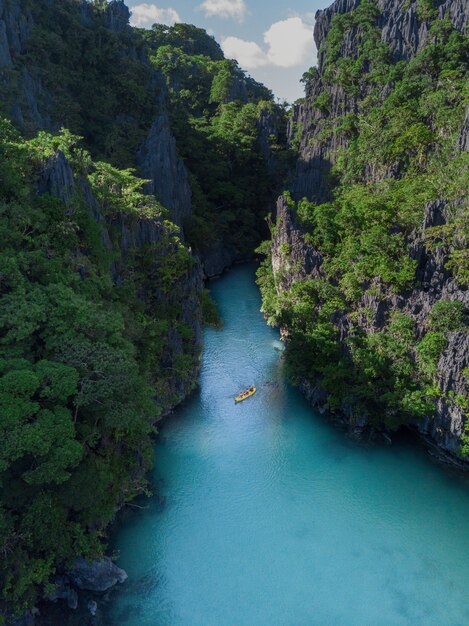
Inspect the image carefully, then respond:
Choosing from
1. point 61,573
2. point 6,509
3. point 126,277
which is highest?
point 126,277

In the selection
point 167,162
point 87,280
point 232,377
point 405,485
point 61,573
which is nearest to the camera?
point 61,573

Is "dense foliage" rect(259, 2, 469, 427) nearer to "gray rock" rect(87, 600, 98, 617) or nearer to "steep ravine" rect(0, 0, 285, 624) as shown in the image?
"steep ravine" rect(0, 0, 285, 624)

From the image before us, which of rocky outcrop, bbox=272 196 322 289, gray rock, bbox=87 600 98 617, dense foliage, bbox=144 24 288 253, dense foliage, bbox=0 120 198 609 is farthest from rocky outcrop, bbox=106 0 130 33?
gray rock, bbox=87 600 98 617

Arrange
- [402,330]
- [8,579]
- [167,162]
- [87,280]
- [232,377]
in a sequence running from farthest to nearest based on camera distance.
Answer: [167,162] < [232,377] < [402,330] < [87,280] < [8,579]

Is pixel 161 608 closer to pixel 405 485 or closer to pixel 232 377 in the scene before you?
pixel 405 485

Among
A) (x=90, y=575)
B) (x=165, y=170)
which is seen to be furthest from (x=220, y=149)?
(x=90, y=575)

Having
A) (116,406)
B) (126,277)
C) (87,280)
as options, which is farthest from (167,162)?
(116,406)
